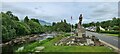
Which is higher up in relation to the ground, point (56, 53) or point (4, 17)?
point (4, 17)

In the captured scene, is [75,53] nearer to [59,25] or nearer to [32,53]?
[32,53]

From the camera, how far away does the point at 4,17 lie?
53656mm

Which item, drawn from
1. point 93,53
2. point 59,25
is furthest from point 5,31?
point 59,25

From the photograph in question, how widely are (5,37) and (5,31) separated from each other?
1.20 meters

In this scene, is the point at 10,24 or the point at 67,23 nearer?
→ the point at 10,24

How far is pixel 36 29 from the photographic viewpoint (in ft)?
313

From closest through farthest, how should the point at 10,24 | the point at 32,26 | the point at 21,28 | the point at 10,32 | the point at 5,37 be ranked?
the point at 5,37
the point at 10,32
the point at 10,24
the point at 21,28
the point at 32,26

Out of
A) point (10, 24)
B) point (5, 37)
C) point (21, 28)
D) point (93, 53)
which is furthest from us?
point (21, 28)

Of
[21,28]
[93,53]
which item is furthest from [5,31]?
[93,53]

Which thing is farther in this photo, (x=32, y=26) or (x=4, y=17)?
(x=32, y=26)

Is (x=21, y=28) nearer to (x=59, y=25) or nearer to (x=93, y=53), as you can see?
(x=59, y=25)

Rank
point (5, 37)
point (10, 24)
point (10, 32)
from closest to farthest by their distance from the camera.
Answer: point (5, 37), point (10, 32), point (10, 24)

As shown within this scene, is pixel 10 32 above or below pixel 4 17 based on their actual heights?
below

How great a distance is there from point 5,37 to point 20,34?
18969mm
